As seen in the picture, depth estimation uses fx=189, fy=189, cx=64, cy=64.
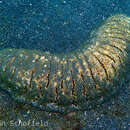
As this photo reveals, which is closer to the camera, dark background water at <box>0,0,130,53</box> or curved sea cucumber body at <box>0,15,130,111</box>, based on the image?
curved sea cucumber body at <box>0,15,130,111</box>

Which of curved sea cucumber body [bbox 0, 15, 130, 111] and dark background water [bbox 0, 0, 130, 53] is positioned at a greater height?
dark background water [bbox 0, 0, 130, 53]

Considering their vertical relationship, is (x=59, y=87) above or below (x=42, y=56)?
below

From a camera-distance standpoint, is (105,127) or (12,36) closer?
(105,127)

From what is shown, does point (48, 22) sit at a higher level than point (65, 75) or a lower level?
higher

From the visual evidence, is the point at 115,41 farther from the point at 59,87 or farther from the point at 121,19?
the point at 59,87

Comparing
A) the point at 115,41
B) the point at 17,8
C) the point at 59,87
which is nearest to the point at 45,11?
the point at 17,8
